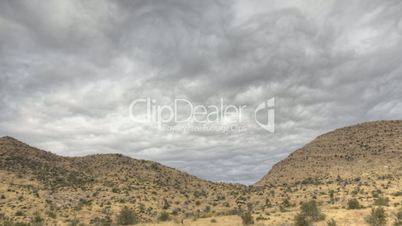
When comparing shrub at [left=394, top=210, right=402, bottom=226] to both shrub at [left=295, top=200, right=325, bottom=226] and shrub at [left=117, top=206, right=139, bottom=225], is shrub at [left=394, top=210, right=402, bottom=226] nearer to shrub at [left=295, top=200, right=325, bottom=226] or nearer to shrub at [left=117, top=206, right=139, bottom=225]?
shrub at [left=295, top=200, right=325, bottom=226]

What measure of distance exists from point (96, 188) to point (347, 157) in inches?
2415

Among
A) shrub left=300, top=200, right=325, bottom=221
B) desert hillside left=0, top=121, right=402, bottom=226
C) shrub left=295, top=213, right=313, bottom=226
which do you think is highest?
desert hillside left=0, top=121, right=402, bottom=226

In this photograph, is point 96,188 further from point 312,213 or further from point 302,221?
point 302,221

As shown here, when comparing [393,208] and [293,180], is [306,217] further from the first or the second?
[293,180]

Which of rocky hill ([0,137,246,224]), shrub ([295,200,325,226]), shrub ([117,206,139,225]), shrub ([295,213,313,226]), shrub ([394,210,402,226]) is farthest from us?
rocky hill ([0,137,246,224])

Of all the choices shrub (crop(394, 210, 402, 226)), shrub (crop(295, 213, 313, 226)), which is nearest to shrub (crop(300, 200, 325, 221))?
shrub (crop(295, 213, 313, 226))

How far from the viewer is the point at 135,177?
80.5m

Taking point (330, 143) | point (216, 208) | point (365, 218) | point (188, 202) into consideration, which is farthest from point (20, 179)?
point (330, 143)

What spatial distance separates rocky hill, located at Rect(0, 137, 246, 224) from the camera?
53.0 meters

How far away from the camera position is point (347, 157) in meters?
101

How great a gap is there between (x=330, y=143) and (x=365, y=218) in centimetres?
8630

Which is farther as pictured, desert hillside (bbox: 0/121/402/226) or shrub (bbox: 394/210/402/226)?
desert hillside (bbox: 0/121/402/226)

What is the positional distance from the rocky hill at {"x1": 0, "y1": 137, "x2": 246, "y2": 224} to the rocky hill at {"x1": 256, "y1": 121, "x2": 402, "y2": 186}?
23497 millimetres

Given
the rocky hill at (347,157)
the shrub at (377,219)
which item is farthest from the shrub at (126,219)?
the rocky hill at (347,157)
